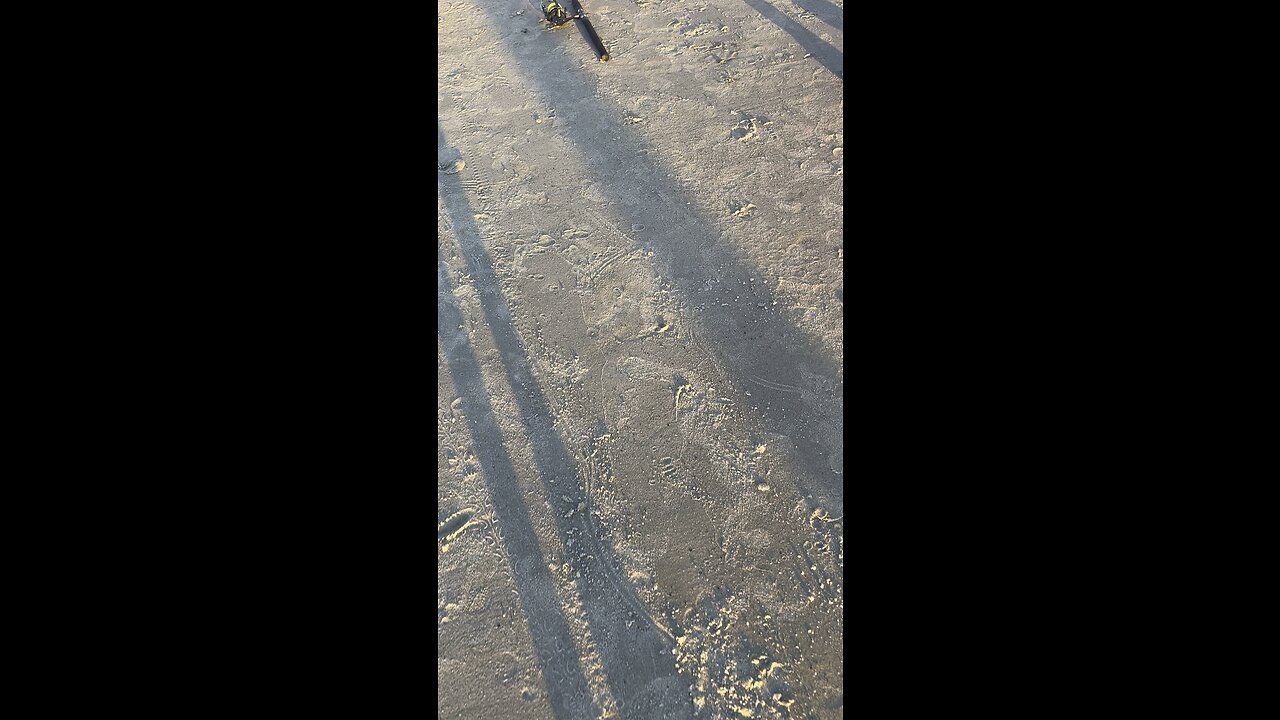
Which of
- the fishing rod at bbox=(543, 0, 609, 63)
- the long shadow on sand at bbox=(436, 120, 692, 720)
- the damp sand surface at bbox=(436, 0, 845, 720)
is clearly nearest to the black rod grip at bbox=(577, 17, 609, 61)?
the fishing rod at bbox=(543, 0, 609, 63)

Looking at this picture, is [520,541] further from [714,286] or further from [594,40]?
[594,40]

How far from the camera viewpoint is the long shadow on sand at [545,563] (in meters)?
3.38

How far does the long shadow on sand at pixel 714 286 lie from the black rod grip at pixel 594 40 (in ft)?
1.51

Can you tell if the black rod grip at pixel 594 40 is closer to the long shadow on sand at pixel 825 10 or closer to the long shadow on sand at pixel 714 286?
the long shadow on sand at pixel 714 286

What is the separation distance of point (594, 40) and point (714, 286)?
414 centimetres

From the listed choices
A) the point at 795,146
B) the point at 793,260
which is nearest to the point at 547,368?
the point at 793,260

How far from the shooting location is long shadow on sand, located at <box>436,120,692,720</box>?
338 cm

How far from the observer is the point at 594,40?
25.1 ft

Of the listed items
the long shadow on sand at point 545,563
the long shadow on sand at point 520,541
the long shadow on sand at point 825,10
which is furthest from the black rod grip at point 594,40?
the long shadow on sand at point 520,541

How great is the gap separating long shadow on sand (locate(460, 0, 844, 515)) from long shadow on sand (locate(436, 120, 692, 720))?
122 centimetres

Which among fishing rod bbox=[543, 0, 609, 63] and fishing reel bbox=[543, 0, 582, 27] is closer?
Answer: fishing rod bbox=[543, 0, 609, 63]

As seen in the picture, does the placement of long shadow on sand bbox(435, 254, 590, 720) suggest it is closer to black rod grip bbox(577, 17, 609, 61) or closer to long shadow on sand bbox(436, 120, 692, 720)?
long shadow on sand bbox(436, 120, 692, 720)

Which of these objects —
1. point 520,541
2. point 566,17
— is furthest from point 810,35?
point 520,541

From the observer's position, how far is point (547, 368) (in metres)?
4.73
